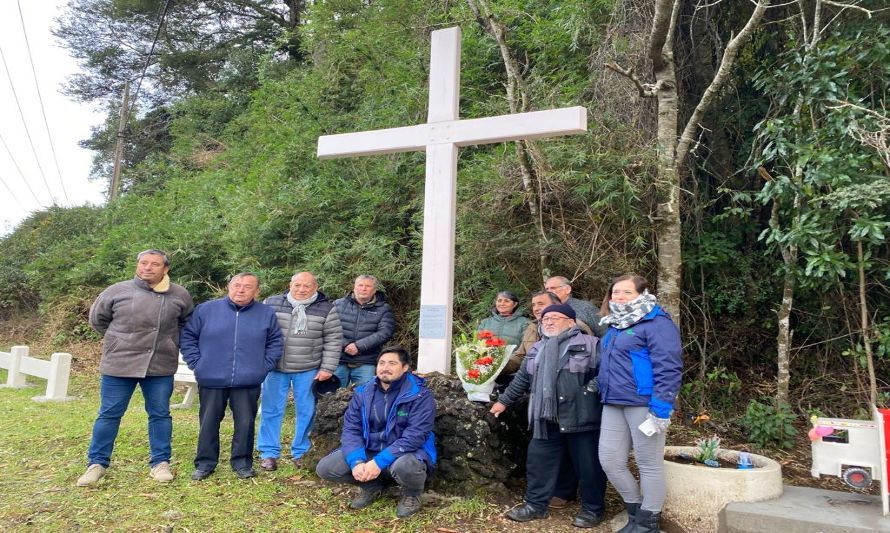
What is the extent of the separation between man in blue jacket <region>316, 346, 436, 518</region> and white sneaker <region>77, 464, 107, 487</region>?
1.67 meters

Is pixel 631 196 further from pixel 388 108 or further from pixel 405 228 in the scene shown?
pixel 388 108

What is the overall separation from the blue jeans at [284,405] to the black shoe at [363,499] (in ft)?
3.55

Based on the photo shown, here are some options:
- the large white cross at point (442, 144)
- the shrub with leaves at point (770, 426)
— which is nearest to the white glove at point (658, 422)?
the large white cross at point (442, 144)

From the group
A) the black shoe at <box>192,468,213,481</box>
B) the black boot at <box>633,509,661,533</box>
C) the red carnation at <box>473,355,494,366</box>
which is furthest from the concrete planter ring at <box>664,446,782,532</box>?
the black shoe at <box>192,468,213,481</box>

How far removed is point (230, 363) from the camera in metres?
4.36

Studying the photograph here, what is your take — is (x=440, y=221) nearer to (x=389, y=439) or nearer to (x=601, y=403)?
(x=389, y=439)

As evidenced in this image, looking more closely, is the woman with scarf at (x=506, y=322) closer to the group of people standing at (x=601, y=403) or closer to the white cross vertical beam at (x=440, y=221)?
the white cross vertical beam at (x=440, y=221)

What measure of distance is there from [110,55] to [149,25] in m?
Result: 2.16

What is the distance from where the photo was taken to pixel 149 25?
20609 mm

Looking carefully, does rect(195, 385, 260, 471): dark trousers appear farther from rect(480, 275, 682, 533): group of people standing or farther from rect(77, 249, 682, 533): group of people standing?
rect(480, 275, 682, 533): group of people standing

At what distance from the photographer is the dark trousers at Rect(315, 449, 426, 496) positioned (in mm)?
3592

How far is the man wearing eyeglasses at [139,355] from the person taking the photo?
418 cm

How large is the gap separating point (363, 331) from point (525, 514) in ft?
7.07

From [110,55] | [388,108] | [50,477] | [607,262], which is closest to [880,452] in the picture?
[607,262]
